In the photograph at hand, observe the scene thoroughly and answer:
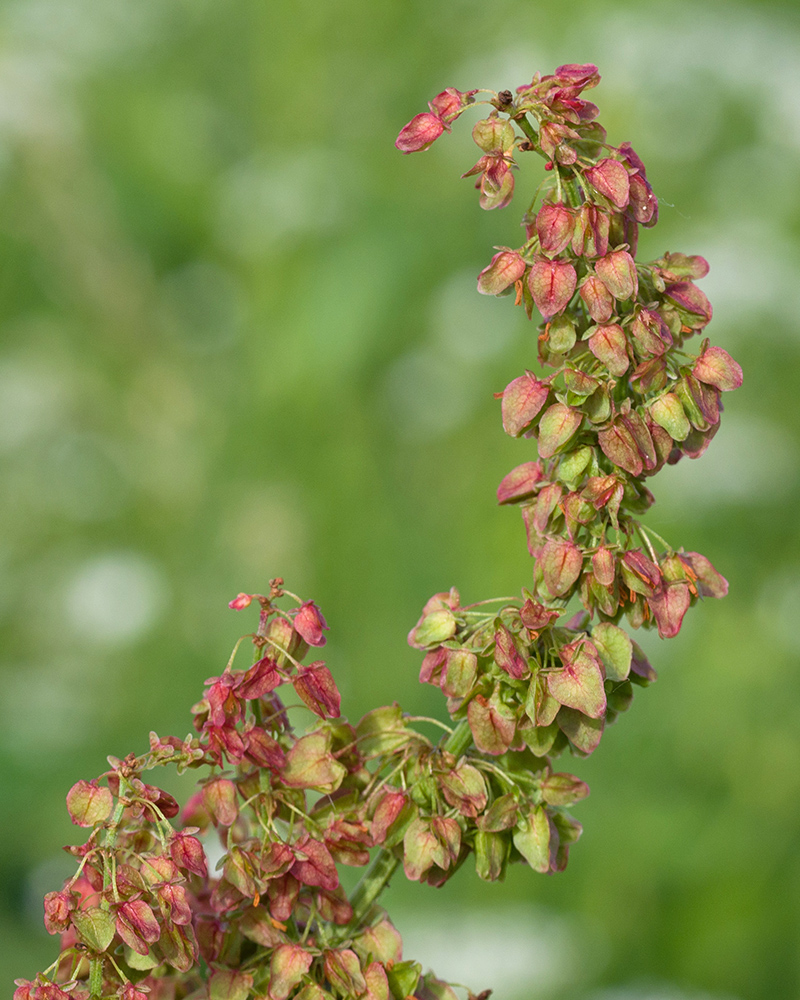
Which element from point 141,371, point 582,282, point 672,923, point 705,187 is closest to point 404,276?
point 141,371

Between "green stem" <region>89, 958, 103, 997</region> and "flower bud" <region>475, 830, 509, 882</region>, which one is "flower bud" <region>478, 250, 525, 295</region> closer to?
"flower bud" <region>475, 830, 509, 882</region>

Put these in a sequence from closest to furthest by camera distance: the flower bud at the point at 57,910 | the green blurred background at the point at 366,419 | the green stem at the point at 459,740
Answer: the flower bud at the point at 57,910, the green stem at the point at 459,740, the green blurred background at the point at 366,419

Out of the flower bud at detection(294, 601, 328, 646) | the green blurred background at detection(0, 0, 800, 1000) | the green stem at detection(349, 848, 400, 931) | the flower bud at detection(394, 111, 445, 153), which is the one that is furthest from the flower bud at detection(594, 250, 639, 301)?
the green blurred background at detection(0, 0, 800, 1000)

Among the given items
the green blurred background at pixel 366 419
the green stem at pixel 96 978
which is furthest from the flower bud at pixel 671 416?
the green blurred background at pixel 366 419

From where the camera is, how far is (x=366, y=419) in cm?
367

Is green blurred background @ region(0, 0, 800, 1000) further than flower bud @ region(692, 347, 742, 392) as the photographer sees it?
Yes

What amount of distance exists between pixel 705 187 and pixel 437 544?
1.53 metres

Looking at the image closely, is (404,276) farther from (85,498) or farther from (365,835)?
(365,835)

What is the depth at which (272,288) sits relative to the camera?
131 inches

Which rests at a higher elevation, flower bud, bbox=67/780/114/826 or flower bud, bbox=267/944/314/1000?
flower bud, bbox=67/780/114/826

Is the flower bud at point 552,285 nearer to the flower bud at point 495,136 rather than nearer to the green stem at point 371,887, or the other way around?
the flower bud at point 495,136

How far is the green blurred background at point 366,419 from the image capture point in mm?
2742

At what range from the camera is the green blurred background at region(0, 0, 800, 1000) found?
2742mm

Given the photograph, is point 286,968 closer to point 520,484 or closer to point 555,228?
point 520,484
